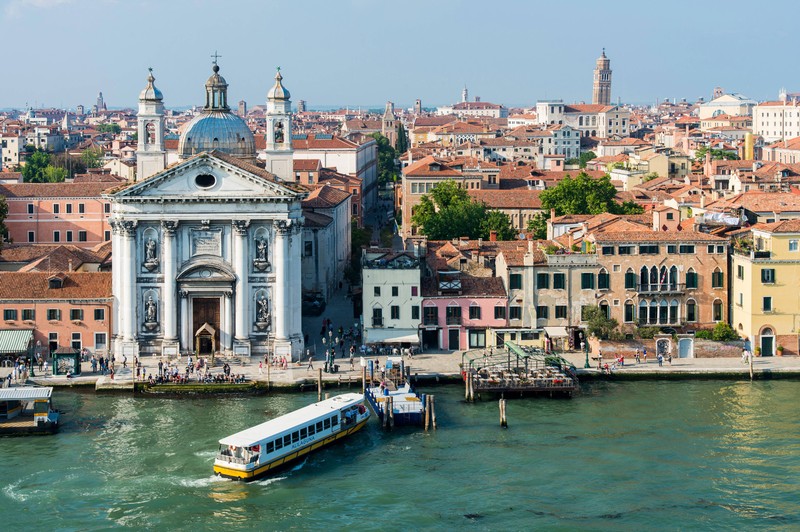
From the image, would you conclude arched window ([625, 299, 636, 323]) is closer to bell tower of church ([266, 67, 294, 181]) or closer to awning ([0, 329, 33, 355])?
bell tower of church ([266, 67, 294, 181])

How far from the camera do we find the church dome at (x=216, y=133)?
4331cm

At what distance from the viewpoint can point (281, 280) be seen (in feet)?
127

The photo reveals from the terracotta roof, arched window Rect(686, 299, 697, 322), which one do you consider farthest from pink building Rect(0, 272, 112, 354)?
arched window Rect(686, 299, 697, 322)

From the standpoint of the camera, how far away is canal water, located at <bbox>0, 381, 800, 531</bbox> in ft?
84.7

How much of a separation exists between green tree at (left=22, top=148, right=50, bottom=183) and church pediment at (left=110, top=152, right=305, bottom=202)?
53.6m

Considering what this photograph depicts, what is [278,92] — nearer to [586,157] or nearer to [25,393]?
[25,393]

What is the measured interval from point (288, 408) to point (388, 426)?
294cm

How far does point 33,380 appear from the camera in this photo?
36000mm

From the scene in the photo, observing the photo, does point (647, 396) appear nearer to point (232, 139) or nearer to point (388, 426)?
point (388, 426)

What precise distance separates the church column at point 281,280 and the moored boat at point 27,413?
26.4 feet

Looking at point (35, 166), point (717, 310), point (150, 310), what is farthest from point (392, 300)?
point (35, 166)

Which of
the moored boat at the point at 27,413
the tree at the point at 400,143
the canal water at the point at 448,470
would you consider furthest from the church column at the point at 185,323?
the tree at the point at 400,143

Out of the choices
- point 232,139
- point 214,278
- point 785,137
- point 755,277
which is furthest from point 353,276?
point 785,137

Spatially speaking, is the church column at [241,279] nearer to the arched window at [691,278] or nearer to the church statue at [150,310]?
the church statue at [150,310]
